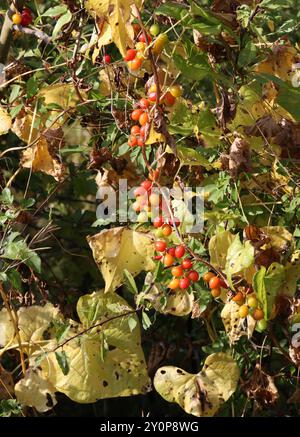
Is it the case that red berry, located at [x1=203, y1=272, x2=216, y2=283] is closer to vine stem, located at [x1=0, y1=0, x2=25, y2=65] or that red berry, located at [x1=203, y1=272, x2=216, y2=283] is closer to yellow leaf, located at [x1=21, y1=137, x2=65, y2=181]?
yellow leaf, located at [x1=21, y1=137, x2=65, y2=181]

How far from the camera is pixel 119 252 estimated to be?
1.50m

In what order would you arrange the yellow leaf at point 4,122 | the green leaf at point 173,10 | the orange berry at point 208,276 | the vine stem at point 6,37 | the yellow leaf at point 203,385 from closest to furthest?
1. the green leaf at point 173,10
2. the orange berry at point 208,276
3. the yellow leaf at point 203,385
4. the yellow leaf at point 4,122
5. the vine stem at point 6,37

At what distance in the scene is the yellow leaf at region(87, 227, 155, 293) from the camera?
4.89 feet

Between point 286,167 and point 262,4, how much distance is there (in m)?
0.29

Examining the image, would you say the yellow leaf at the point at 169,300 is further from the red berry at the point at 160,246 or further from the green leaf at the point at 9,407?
the green leaf at the point at 9,407

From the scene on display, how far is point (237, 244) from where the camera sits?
1359 millimetres

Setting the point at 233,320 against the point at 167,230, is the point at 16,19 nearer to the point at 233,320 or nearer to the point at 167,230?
the point at 167,230

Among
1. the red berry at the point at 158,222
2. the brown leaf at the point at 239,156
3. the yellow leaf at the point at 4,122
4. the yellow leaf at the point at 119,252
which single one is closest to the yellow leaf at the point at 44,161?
the yellow leaf at the point at 4,122

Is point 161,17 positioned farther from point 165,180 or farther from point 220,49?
point 165,180

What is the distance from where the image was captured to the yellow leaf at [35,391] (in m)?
1.55

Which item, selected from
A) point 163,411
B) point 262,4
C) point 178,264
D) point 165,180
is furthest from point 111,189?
point 163,411

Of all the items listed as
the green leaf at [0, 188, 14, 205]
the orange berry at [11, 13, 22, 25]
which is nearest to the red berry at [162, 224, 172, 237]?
the green leaf at [0, 188, 14, 205]

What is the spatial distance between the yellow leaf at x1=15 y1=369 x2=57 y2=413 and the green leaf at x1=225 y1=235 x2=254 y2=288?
17.1 inches

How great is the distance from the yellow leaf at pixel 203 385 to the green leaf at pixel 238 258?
255mm
